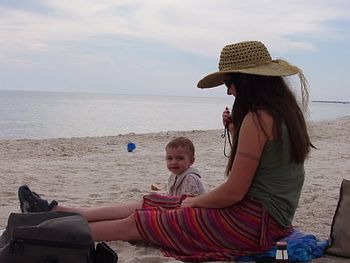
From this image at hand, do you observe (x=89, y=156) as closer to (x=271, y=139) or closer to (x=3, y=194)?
(x=3, y=194)

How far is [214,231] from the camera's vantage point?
3268mm

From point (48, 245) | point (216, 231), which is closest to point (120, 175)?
point (216, 231)

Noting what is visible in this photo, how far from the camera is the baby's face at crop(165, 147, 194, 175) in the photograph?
4270mm

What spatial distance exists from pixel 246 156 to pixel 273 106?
0.33m

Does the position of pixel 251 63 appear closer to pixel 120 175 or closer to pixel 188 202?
pixel 188 202

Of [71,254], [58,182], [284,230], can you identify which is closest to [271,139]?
[284,230]

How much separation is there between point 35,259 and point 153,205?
3.60 feet

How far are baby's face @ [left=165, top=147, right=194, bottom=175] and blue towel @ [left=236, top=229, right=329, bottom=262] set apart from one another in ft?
3.55

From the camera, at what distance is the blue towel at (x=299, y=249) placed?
3.29 meters

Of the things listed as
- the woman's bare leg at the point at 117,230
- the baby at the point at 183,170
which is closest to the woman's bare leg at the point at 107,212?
the woman's bare leg at the point at 117,230

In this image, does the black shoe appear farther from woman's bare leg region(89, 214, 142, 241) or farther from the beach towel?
the beach towel

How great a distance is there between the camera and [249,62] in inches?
128

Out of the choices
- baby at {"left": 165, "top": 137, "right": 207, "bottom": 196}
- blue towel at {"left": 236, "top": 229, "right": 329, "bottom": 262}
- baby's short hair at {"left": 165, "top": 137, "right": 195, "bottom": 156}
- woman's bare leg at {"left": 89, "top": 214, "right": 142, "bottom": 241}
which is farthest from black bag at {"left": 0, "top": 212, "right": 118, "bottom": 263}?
baby's short hair at {"left": 165, "top": 137, "right": 195, "bottom": 156}

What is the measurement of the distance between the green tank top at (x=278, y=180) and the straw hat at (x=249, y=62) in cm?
35
